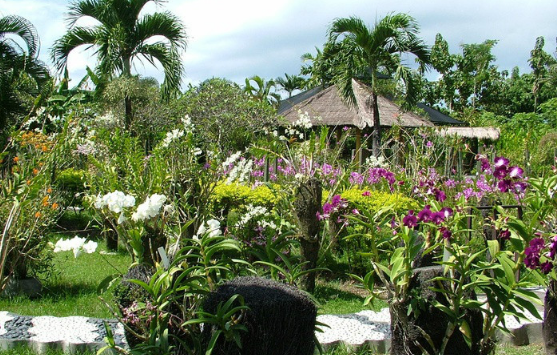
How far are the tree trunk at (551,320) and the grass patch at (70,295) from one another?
3.12 meters

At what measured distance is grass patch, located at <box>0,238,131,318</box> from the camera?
494cm

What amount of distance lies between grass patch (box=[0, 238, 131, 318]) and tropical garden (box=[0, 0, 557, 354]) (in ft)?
0.10

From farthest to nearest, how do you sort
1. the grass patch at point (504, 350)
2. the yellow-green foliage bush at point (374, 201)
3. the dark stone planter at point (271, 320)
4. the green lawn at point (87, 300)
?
1. the yellow-green foliage bush at point (374, 201)
2. the green lawn at point (87, 300)
3. the grass patch at point (504, 350)
4. the dark stone planter at point (271, 320)

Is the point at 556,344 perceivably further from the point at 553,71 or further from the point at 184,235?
the point at 553,71

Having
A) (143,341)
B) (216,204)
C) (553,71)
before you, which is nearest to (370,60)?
(216,204)

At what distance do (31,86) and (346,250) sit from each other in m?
11.0

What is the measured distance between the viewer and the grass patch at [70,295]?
494 centimetres

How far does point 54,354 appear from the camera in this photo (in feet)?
12.5

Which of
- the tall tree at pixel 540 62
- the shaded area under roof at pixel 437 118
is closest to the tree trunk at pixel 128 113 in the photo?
the shaded area under roof at pixel 437 118

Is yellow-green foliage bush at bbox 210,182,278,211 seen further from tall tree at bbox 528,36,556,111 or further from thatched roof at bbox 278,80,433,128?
tall tree at bbox 528,36,556,111

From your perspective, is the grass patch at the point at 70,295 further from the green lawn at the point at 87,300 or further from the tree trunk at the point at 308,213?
the tree trunk at the point at 308,213

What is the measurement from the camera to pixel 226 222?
273 inches

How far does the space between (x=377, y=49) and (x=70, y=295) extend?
12771mm

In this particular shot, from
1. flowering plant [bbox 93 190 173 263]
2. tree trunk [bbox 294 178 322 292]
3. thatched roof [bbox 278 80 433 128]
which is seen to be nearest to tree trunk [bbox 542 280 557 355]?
tree trunk [bbox 294 178 322 292]
